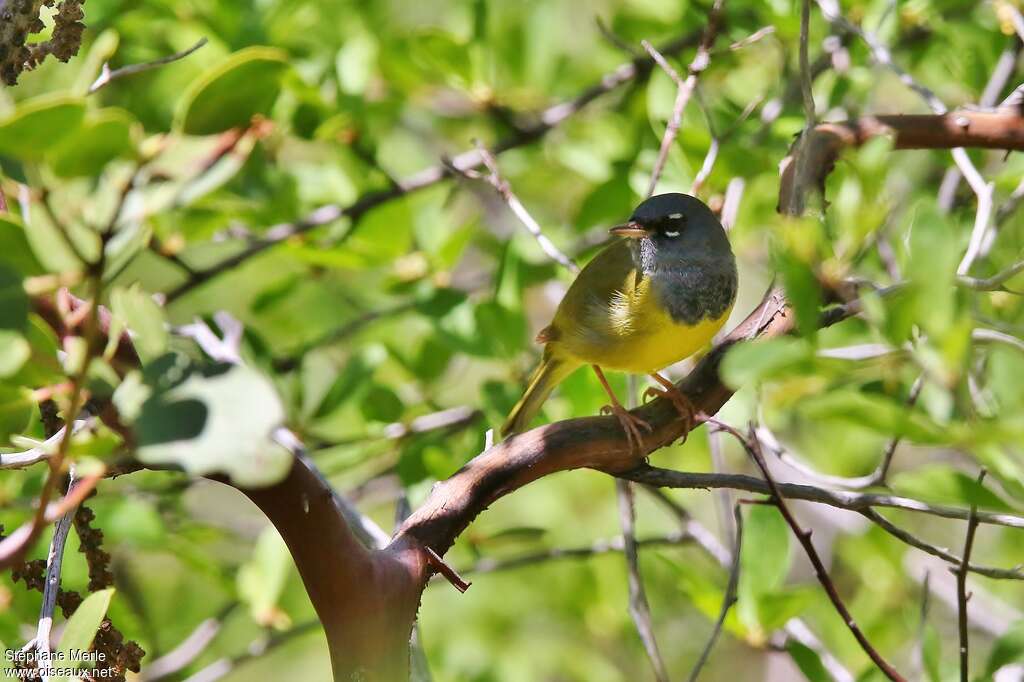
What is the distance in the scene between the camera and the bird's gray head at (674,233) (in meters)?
3.39

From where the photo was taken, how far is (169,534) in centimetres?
373

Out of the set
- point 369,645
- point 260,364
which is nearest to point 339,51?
point 260,364

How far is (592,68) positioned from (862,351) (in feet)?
7.99

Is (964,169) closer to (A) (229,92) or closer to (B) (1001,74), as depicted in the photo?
(B) (1001,74)

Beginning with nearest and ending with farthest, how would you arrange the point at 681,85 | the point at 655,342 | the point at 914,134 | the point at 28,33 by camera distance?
1. the point at 28,33
2. the point at 914,134
3. the point at 681,85
4. the point at 655,342

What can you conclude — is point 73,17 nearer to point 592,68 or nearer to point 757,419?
point 757,419

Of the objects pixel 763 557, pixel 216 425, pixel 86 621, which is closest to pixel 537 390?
pixel 763 557

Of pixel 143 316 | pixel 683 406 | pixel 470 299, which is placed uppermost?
pixel 143 316

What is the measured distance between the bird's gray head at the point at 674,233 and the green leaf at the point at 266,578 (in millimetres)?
1499

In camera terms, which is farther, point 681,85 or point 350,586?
point 681,85

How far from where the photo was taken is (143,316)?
1.31 meters

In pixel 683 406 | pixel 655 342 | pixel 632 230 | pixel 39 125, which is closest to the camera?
pixel 39 125

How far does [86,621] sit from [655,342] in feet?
6.56

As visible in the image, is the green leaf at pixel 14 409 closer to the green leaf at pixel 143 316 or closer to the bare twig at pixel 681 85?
the green leaf at pixel 143 316
